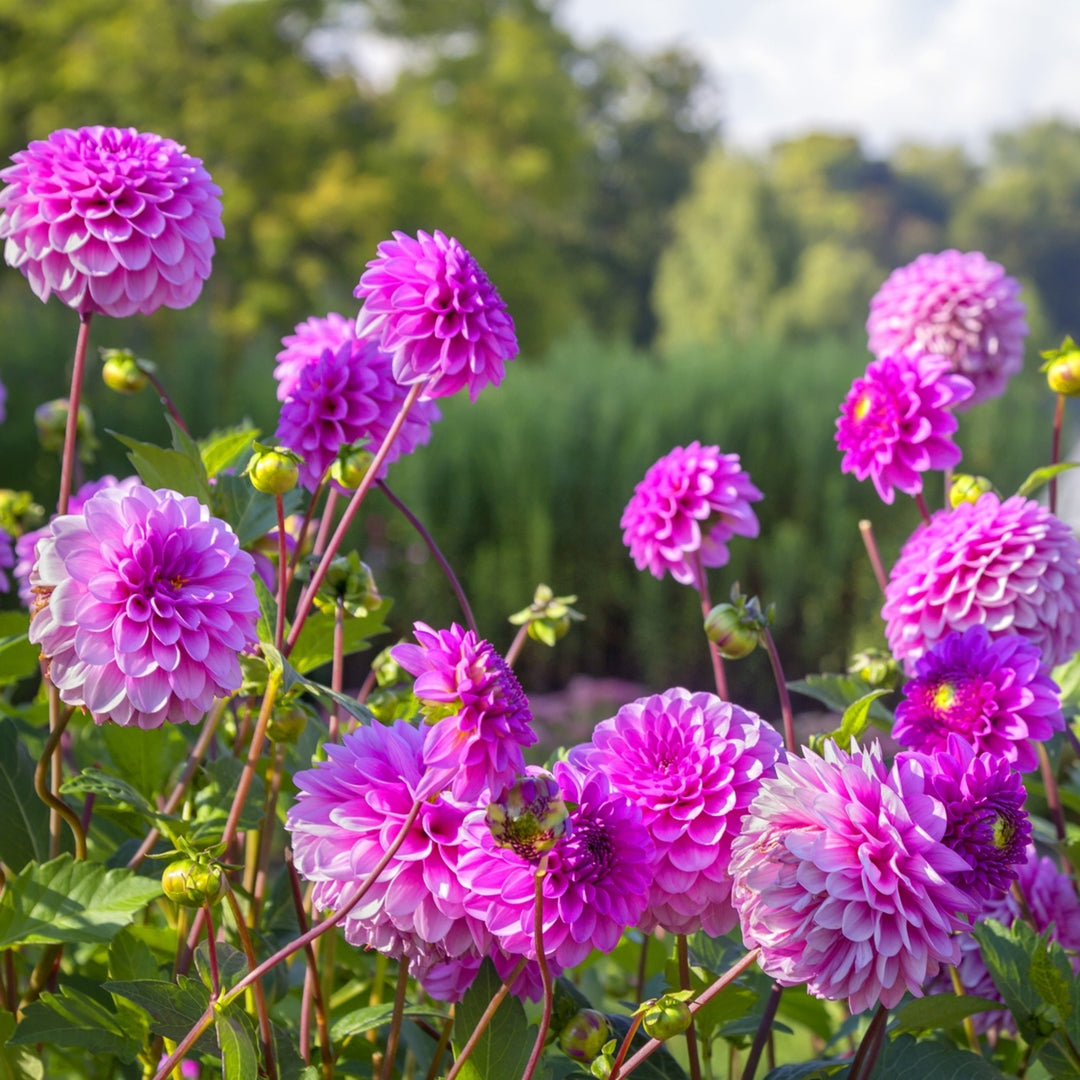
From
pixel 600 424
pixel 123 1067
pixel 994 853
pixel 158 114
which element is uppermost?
pixel 158 114

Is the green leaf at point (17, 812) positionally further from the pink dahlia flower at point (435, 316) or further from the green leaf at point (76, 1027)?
the pink dahlia flower at point (435, 316)

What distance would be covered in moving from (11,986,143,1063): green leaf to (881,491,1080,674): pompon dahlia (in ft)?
1.66

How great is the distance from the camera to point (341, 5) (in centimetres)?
973

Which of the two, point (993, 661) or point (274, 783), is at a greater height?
point (993, 661)

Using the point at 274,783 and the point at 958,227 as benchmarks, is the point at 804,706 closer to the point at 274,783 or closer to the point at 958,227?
the point at 274,783

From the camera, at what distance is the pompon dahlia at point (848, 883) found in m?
0.41

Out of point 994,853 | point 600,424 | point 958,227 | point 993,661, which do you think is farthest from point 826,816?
point 958,227

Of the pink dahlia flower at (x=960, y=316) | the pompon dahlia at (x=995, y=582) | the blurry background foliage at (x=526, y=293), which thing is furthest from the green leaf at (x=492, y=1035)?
the blurry background foliage at (x=526, y=293)

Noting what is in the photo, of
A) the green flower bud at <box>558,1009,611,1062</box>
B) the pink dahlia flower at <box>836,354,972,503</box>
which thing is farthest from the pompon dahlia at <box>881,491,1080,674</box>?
the green flower bud at <box>558,1009,611,1062</box>

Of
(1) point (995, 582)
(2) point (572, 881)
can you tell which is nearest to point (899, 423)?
(1) point (995, 582)

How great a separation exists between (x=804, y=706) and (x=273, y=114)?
6.39 metres

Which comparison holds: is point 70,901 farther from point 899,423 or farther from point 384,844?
point 899,423

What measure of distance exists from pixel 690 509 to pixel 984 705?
9.5 inches

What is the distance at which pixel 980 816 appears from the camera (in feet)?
1.49
